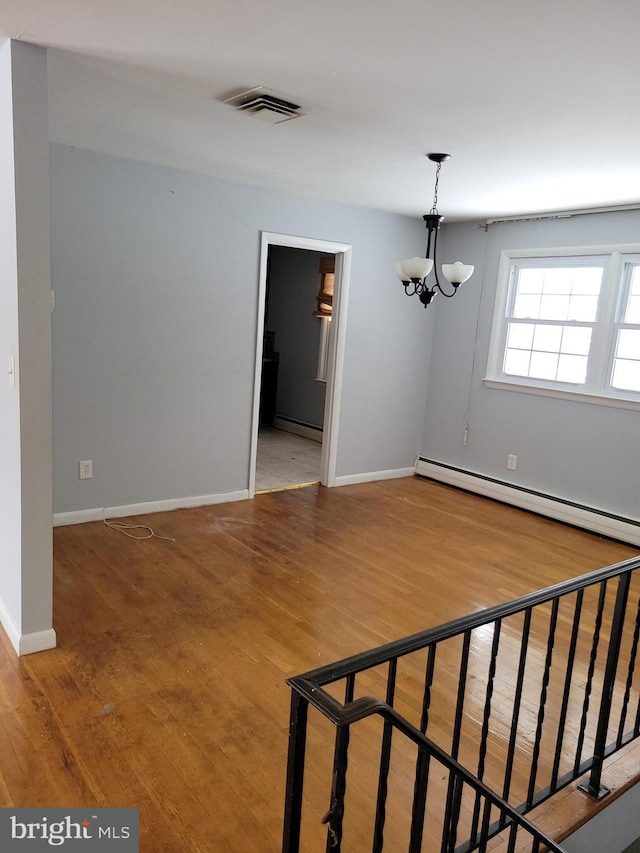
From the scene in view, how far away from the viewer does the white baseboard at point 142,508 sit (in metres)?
4.25

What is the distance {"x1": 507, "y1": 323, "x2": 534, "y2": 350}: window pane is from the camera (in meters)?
5.38

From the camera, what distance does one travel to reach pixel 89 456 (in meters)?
4.25

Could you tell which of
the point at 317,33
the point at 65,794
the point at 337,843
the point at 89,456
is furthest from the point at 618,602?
the point at 89,456

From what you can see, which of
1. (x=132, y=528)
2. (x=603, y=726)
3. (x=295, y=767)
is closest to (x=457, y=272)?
(x=603, y=726)

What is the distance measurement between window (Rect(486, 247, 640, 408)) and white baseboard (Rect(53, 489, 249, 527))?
250cm

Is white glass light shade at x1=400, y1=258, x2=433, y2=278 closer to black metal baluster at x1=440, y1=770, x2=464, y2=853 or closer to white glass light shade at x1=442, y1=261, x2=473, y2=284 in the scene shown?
white glass light shade at x1=442, y1=261, x2=473, y2=284

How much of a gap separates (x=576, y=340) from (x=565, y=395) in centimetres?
44

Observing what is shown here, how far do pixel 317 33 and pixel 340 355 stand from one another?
11.4 feet

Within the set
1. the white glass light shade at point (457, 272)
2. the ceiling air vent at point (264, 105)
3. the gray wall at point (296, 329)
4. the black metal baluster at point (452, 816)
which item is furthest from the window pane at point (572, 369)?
the black metal baluster at point (452, 816)

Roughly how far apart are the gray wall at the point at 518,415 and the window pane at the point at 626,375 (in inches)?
7.5

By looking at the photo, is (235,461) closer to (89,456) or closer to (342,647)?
(89,456)

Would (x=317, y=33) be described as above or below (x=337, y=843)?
above

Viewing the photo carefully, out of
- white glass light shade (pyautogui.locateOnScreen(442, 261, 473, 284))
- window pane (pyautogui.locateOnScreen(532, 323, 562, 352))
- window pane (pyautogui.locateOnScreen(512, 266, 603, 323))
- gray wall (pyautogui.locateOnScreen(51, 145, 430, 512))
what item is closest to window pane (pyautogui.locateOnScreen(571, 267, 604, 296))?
window pane (pyautogui.locateOnScreen(512, 266, 603, 323))

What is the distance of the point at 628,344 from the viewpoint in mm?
4691
